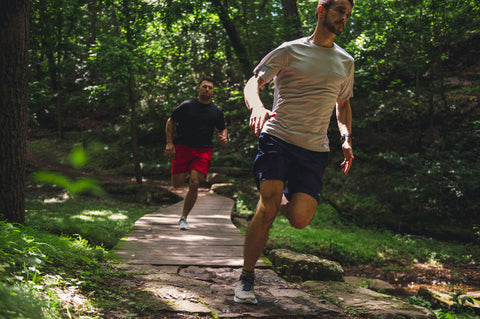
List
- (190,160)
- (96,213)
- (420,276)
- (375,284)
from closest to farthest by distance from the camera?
(190,160) < (375,284) < (420,276) < (96,213)

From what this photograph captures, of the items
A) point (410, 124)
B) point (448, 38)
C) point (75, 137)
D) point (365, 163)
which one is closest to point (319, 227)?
point (365, 163)

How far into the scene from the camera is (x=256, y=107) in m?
2.91

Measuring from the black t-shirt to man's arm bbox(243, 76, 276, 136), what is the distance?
2720 millimetres

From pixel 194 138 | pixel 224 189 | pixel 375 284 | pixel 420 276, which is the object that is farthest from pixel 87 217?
pixel 420 276

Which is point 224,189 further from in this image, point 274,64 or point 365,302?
point 274,64

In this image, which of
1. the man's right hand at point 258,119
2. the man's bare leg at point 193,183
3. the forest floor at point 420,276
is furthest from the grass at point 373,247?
the man's right hand at point 258,119

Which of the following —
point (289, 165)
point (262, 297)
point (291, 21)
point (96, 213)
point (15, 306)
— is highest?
point (291, 21)

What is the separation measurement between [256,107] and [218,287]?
5.55ft

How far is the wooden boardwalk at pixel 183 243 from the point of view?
4.12 m

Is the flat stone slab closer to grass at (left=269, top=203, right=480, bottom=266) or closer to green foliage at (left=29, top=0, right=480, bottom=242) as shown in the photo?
grass at (left=269, top=203, right=480, bottom=266)

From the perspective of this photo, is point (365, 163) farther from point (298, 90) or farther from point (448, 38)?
point (298, 90)

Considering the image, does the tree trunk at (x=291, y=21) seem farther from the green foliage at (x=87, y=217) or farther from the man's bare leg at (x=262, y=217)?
the man's bare leg at (x=262, y=217)

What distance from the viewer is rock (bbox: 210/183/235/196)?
12094 mm

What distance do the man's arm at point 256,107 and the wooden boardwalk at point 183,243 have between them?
1.96 metres
